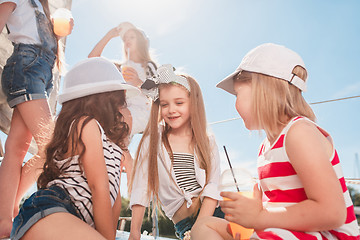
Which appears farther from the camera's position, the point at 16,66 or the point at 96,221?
the point at 16,66

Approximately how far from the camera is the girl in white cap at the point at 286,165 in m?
0.76

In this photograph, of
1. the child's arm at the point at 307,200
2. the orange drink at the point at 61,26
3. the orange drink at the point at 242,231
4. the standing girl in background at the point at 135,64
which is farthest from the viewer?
the standing girl in background at the point at 135,64

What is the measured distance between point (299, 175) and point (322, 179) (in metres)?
0.06

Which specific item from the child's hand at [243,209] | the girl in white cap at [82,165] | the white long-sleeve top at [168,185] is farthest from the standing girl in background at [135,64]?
the child's hand at [243,209]

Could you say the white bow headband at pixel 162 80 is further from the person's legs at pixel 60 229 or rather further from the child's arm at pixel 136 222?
the person's legs at pixel 60 229

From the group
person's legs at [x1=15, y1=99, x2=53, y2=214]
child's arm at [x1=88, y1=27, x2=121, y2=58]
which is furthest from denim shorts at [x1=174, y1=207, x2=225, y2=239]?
child's arm at [x1=88, y1=27, x2=121, y2=58]

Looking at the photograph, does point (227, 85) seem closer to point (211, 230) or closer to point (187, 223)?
point (211, 230)

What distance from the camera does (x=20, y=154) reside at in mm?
1656

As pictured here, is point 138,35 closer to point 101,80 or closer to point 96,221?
point 101,80

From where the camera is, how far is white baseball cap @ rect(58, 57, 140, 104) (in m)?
1.34

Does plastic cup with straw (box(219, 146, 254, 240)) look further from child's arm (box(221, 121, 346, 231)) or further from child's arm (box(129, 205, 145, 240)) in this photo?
child's arm (box(129, 205, 145, 240))

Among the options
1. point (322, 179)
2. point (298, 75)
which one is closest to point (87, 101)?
point (298, 75)

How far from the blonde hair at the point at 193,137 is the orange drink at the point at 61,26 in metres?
0.69

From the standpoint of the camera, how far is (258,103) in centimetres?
96
